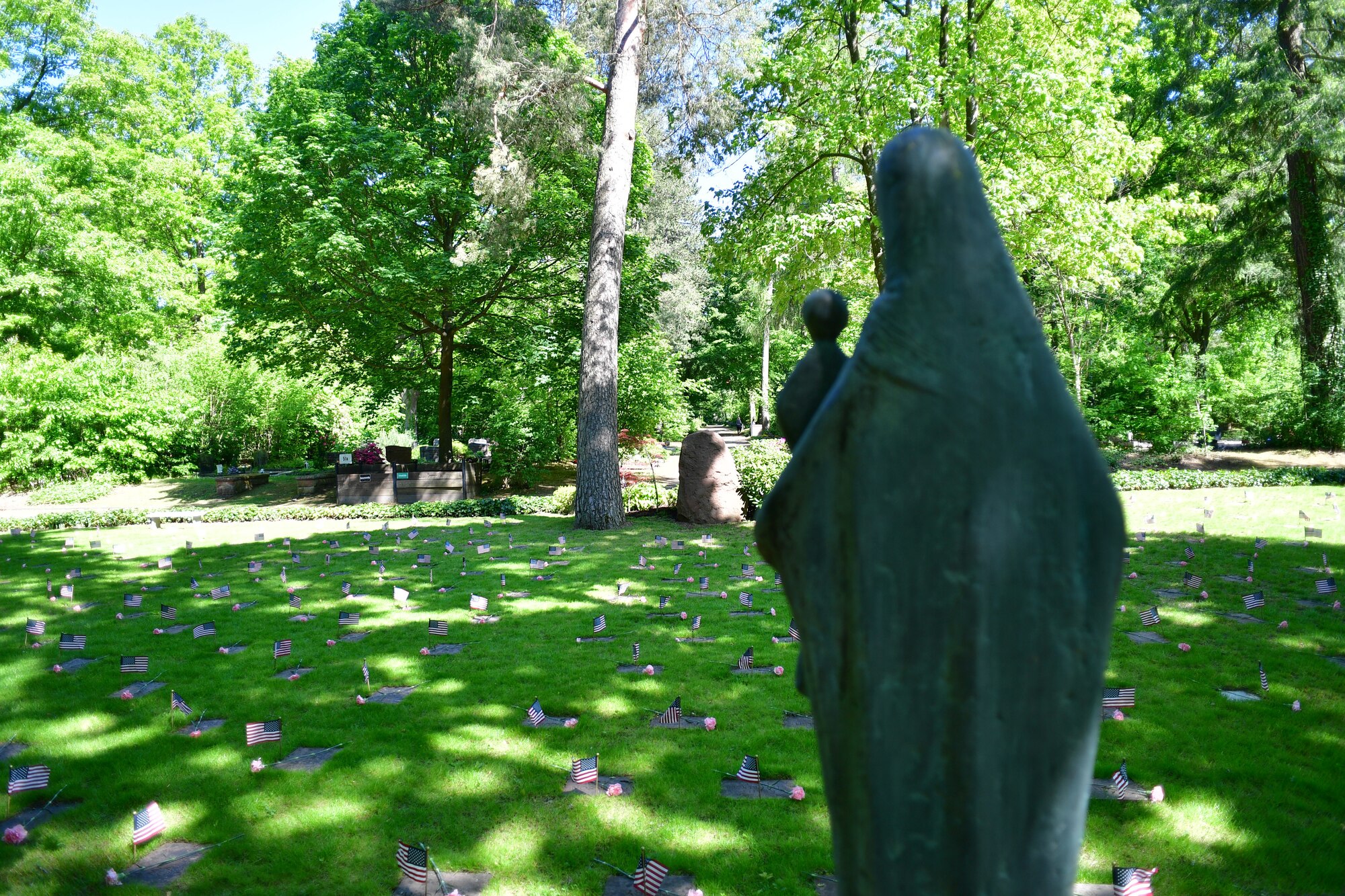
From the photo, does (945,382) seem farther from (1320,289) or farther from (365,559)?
(1320,289)

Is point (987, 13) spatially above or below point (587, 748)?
above

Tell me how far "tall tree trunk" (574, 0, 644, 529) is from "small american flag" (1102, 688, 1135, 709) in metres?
9.07

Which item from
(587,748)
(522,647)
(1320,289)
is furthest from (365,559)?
(1320,289)

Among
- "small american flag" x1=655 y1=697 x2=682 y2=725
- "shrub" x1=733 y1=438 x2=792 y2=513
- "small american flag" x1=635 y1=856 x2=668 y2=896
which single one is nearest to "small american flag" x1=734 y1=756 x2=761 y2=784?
"small american flag" x1=655 y1=697 x2=682 y2=725

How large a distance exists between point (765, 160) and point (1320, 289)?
15.2m

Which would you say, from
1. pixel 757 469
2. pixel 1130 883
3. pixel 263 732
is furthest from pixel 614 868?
pixel 757 469

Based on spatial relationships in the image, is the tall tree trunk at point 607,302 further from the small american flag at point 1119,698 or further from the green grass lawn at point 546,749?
the small american flag at point 1119,698

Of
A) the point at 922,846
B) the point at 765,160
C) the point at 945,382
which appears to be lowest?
the point at 922,846

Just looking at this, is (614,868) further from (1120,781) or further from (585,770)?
(1120,781)

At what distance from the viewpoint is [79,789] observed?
146 inches

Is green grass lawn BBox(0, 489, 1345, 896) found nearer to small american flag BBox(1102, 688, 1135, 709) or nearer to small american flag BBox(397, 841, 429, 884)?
small american flag BBox(1102, 688, 1135, 709)

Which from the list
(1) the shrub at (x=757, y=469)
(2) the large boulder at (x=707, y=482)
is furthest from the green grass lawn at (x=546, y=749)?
(1) the shrub at (x=757, y=469)

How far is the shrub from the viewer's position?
44.0 ft

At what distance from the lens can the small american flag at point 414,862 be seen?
9.05ft
